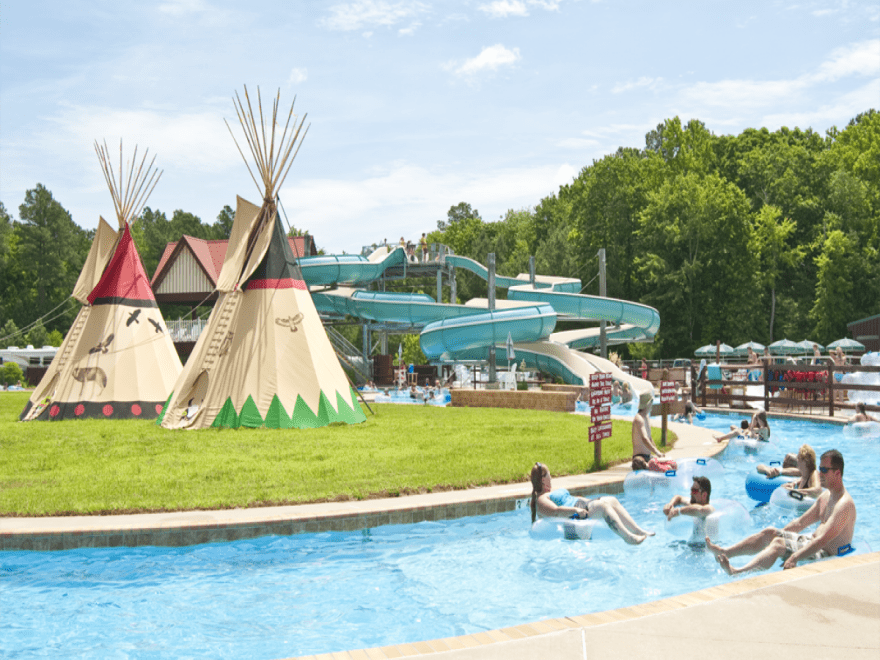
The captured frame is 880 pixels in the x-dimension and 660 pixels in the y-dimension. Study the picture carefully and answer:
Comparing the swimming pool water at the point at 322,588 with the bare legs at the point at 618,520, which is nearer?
the swimming pool water at the point at 322,588

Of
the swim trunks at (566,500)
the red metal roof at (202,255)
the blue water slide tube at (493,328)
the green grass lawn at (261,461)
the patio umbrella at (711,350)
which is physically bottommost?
the green grass lawn at (261,461)

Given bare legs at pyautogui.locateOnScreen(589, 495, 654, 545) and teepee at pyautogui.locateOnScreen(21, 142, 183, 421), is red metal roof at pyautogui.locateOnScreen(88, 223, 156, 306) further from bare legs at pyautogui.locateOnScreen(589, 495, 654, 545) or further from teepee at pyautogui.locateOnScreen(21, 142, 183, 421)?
bare legs at pyautogui.locateOnScreen(589, 495, 654, 545)

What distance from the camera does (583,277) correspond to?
74.8 meters

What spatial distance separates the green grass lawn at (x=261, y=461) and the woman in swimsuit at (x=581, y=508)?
82.0 inches

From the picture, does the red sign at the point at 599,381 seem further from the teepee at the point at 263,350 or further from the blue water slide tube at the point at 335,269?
the blue water slide tube at the point at 335,269

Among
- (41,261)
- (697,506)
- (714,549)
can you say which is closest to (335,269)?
(697,506)

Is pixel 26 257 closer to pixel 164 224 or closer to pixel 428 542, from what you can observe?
pixel 164 224

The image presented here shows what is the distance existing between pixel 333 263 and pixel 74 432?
977 inches

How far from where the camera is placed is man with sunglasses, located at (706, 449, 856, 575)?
7.36 meters

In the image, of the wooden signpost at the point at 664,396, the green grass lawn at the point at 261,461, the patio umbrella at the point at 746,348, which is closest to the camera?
the green grass lawn at the point at 261,461

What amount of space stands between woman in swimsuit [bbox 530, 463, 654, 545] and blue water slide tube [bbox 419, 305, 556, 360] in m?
25.6

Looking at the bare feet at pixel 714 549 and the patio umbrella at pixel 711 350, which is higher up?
the patio umbrella at pixel 711 350

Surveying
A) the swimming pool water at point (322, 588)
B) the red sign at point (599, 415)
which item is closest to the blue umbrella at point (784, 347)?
the red sign at point (599, 415)

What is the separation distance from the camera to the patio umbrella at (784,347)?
52344 millimetres
